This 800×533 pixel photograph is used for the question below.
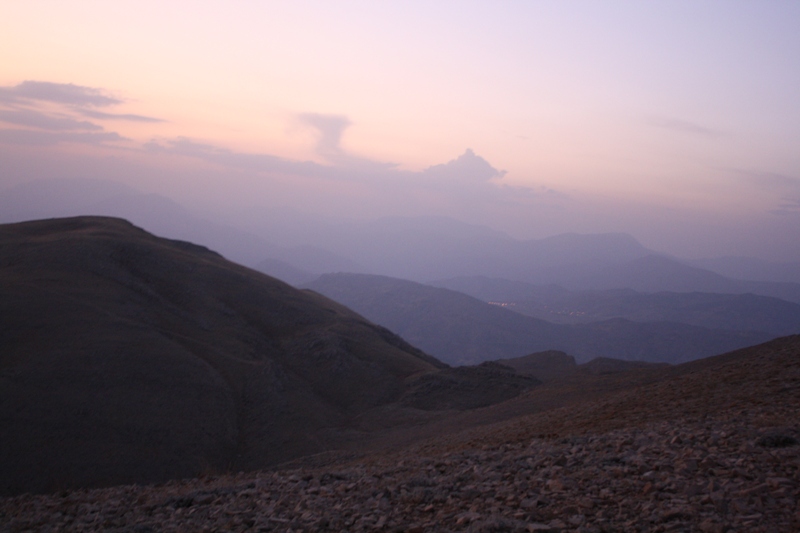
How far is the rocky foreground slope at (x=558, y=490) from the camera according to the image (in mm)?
5539

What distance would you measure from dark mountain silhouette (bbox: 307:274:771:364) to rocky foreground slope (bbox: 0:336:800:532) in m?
87.2

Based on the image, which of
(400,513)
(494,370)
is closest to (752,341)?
(494,370)

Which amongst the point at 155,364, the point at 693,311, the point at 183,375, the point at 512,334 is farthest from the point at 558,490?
the point at 693,311

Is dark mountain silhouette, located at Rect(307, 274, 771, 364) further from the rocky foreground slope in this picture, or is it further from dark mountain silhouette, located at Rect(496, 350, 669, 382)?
the rocky foreground slope

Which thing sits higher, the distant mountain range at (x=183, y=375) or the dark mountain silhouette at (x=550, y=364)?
the distant mountain range at (x=183, y=375)

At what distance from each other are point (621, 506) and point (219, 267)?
104ft

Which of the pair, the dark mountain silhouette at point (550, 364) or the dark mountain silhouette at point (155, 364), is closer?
the dark mountain silhouette at point (155, 364)

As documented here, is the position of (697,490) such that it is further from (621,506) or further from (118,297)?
(118,297)

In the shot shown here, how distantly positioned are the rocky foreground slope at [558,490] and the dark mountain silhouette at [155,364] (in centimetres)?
747

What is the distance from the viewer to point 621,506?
5.77 meters

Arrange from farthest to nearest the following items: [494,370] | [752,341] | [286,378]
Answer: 1. [752,341]
2. [494,370]
3. [286,378]

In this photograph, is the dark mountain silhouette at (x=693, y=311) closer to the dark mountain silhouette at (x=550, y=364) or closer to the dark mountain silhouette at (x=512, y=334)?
the dark mountain silhouette at (x=512, y=334)

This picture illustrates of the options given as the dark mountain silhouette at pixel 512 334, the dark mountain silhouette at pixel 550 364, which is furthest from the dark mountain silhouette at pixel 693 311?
the dark mountain silhouette at pixel 550 364

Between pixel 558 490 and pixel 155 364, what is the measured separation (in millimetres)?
18818
